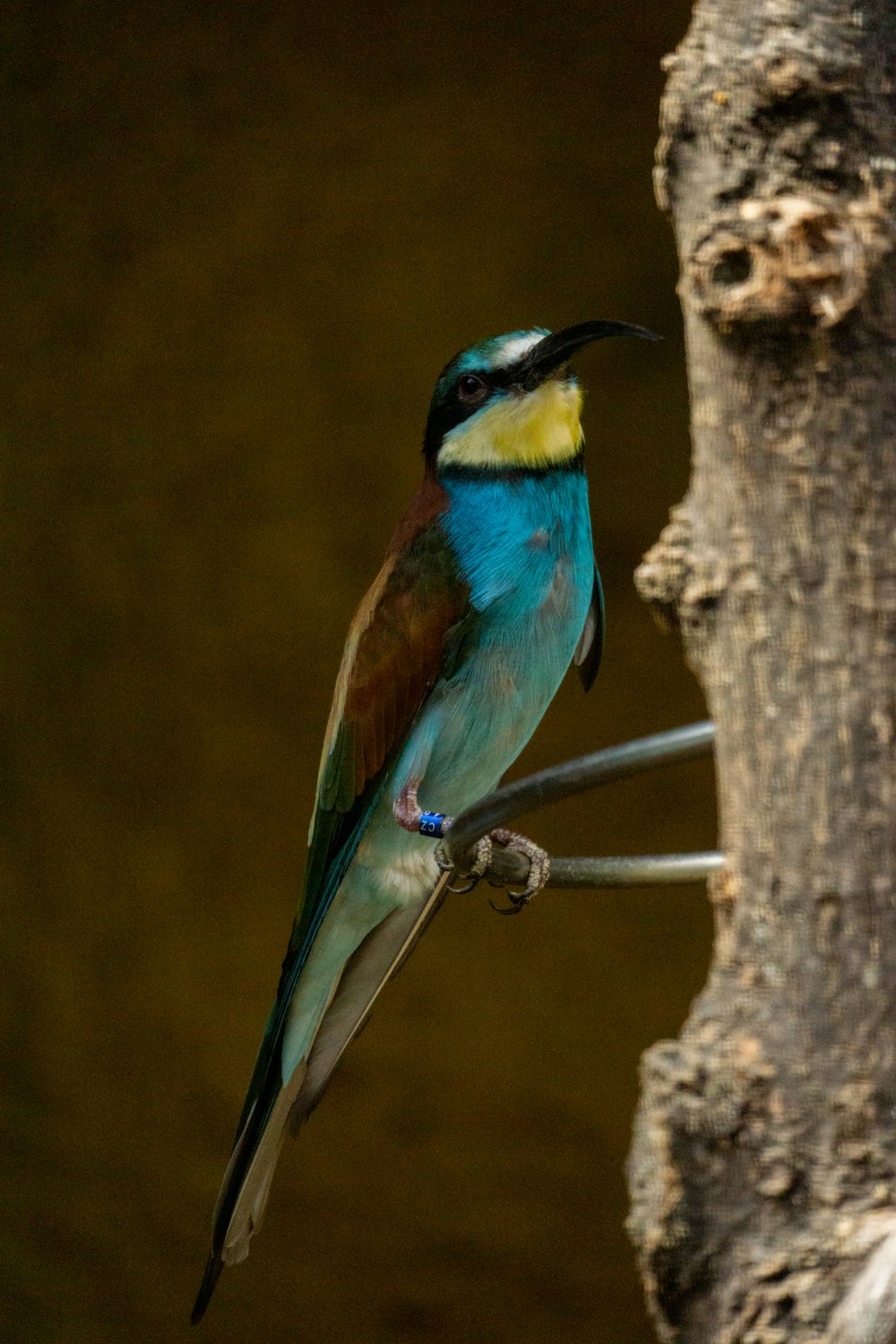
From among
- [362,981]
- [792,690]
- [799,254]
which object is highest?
[799,254]

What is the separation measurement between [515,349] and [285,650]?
153cm

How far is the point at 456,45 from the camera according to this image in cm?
293

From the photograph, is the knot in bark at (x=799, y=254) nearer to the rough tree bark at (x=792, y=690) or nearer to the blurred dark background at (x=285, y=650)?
the rough tree bark at (x=792, y=690)

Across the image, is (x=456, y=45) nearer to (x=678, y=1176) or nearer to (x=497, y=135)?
(x=497, y=135)

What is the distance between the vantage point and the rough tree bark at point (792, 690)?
2.82ft

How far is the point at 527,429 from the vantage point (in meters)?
1.55

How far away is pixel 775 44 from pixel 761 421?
20cm

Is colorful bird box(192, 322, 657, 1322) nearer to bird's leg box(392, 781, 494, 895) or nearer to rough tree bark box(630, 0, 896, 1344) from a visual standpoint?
bird's leg box(392, 781, 494, 895)

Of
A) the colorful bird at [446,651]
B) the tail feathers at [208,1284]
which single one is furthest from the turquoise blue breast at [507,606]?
the tail feathers at [208,1284]

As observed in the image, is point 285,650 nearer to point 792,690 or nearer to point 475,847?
point 475,847

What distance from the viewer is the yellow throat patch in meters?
1.54

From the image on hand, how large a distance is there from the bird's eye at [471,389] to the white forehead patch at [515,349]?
0.08 ft

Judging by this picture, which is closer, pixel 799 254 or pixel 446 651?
pixel 799 254

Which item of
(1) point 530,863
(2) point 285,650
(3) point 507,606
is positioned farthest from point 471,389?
(2) point 285,650
